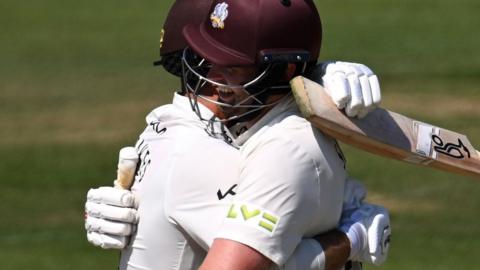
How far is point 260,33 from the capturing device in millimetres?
4398

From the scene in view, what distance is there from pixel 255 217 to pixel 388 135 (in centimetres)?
60

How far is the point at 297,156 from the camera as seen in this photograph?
420 centimetres

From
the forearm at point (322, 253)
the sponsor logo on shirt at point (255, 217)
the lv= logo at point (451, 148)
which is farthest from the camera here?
the lv= logo at point (451, 148)

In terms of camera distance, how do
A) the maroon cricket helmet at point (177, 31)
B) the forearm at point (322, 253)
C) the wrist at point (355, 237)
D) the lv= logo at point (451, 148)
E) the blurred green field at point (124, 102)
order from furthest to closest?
1. the blurred green field at point (124, 102)
2. the maroon cricket helmet at point (177, 31)
3. the lv= logo at point (451, 148)
4. the wrist at point (355, 237)
5. the forearm at point (322, 253)

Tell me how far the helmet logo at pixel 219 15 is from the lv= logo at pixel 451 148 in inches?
32.0

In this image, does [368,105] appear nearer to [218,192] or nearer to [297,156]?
[297,156]

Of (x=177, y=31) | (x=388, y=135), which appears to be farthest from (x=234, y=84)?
(x=177, y=31)

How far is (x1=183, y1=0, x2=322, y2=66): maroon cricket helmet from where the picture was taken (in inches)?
173

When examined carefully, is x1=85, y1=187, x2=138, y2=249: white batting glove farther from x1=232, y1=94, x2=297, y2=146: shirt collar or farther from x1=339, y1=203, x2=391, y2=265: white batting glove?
x1=339, y1=203, x2=391, y2=265: white batting glove

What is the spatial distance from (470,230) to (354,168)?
1.57m

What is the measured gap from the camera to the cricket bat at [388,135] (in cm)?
424

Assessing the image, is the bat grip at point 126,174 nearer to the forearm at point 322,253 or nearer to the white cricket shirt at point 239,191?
the white cricket shirt at point 239,191

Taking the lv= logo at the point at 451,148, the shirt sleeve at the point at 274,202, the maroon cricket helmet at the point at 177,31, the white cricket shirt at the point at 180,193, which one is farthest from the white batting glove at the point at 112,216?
the maroon cricket helmet at the point at 177,31

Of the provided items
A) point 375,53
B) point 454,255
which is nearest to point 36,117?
point 375,53
